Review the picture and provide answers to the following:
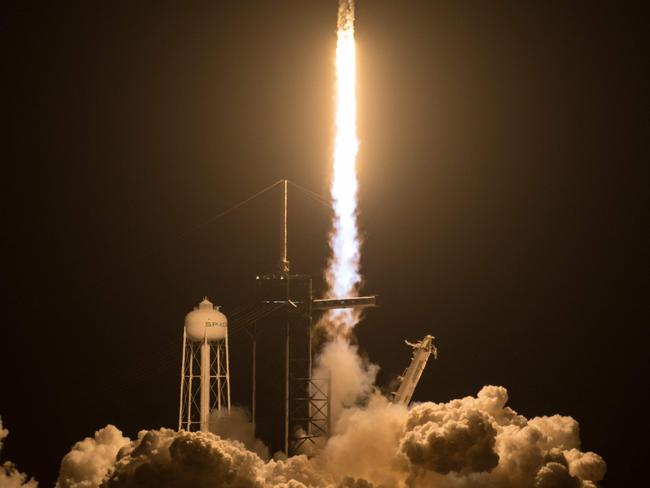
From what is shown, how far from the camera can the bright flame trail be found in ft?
167

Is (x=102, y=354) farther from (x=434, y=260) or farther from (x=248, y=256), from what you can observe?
(x=434, y=260)

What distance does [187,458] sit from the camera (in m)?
39.4

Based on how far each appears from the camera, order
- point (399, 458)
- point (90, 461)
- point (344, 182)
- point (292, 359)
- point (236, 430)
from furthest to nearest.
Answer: point (344, 182) < point (292, 359) < point (236, 430) < point (90, 461) < point (399, 458)

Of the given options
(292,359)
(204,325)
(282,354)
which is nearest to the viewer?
(204,325)

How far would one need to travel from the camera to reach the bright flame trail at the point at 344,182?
5083 centimetres

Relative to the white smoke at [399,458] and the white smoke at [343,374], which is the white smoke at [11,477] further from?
the white smoke at [343,374]

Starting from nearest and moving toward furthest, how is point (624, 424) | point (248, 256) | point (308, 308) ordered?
point (308, 308), point (624, 424), point (248, 256)

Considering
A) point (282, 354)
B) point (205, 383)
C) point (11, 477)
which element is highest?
point (282, 354)

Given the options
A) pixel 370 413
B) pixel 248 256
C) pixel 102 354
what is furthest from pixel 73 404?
pixel 370 413

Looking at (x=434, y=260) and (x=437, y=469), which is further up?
(x=434, y=260)

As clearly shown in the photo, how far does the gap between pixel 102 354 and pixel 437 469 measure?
22569 mm

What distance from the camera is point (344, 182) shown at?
52.1 m

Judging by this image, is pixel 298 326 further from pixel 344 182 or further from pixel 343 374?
pixel 344 182

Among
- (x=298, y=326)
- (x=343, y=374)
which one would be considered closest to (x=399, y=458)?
(x=343, y=374)
